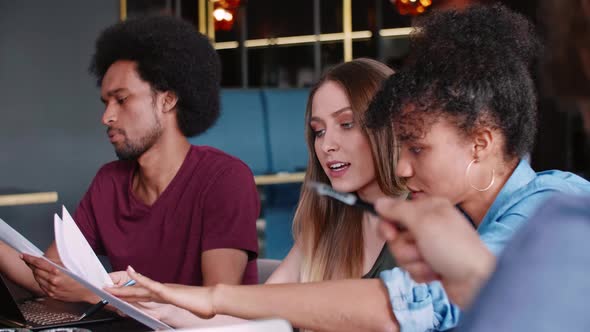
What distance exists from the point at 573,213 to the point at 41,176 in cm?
429

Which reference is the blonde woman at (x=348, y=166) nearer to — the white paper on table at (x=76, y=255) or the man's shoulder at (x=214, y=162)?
the white paper on table at (x=76, y=255)

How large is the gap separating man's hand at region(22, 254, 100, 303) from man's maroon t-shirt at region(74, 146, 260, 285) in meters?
0.39

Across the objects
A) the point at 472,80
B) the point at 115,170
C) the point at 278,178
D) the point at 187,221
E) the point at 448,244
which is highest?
the point at 472,80

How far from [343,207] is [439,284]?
0.62m

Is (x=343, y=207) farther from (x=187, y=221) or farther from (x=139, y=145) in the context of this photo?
(x=139, y=145)

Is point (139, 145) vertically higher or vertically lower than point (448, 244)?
lower

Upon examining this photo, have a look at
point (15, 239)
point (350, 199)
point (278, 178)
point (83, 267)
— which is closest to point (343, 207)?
point (83, 267)

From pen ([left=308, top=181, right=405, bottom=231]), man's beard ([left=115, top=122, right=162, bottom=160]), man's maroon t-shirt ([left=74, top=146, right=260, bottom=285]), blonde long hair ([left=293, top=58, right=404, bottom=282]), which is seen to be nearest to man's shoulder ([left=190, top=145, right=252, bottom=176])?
man's maroon t-shirt ([left=74, top=146, right=260, bottom=285])

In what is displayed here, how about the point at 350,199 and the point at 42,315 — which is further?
the point at 42,315

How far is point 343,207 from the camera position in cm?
212

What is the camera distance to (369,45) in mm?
8969

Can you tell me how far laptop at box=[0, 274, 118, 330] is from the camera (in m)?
1.83

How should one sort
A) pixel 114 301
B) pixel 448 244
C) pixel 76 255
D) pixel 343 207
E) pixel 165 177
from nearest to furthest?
pixel 448 244
pixel 114 301
pixel 76 255
pixel 343 207
pixel 165 177

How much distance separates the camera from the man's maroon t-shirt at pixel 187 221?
95.4 inches
